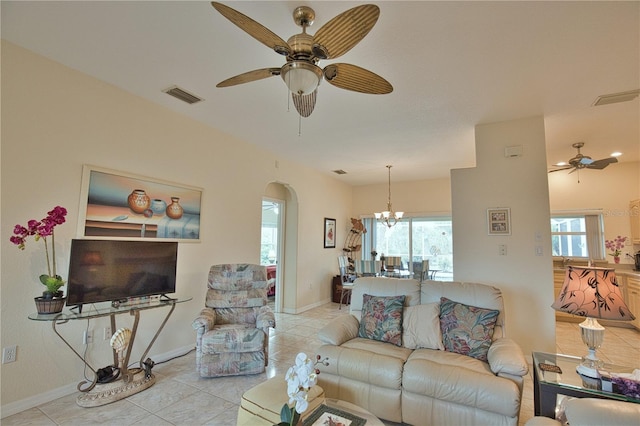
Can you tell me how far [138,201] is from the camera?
3174 millimetres

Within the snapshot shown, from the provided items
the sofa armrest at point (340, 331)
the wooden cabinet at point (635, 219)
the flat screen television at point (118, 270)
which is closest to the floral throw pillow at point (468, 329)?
the sofa armrest at point (340, 331)

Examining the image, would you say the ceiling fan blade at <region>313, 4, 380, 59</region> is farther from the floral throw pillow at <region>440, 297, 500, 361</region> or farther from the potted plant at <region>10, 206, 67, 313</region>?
the potted plant at <region>10, 206, 67, 313</region>

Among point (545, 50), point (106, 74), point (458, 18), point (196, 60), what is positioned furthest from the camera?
point (106, 74)

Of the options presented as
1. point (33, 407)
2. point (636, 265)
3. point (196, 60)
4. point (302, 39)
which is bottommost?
point (33, 407)

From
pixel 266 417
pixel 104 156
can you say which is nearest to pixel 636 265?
pixel 266 417

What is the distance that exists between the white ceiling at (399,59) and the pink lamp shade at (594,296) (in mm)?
1693

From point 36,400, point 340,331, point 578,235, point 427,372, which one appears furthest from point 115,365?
point 578,235

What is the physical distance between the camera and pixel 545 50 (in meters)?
2.30

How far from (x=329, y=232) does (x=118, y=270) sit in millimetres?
4664

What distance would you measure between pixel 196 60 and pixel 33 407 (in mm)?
3117

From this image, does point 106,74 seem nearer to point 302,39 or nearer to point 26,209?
point 26,209

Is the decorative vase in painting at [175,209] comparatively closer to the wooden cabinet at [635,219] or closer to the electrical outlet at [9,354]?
the electrical outlet at [9,354]

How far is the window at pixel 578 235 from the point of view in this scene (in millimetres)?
5434

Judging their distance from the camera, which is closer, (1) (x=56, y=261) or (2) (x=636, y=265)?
(1) (x=56, y=261)
